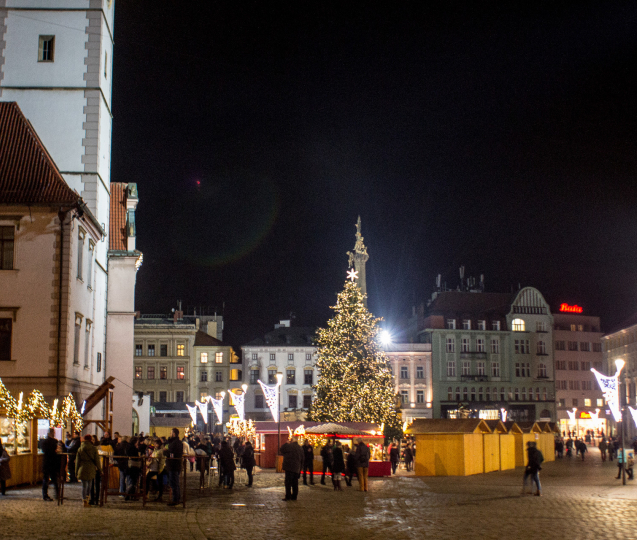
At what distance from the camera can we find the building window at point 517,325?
96.1 metres

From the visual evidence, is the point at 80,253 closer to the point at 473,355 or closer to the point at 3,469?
the point at 3,469

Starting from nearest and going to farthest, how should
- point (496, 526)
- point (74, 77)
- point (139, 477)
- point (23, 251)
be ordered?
point (496, 526), point (139, 477), point (23, 251), point (74, 77)

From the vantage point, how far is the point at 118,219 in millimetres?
40031

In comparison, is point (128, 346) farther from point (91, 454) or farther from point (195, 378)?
point (195, 378)

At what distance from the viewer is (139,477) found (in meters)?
20.2

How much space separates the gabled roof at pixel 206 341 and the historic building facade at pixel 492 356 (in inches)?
929

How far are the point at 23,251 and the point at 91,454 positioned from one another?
11709mm

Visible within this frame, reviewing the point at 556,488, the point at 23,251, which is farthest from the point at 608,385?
the point at 23,251

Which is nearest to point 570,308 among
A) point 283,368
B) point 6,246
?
point 283,368

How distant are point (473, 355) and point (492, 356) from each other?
2.40m

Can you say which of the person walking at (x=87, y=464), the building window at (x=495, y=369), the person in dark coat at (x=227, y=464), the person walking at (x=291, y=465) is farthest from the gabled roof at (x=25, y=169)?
the building window at (x=495, y=369)

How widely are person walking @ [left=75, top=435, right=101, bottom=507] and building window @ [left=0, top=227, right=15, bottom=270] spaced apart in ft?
38.0

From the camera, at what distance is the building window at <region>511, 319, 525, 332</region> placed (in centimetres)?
9606

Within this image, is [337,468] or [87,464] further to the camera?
[337,468]
